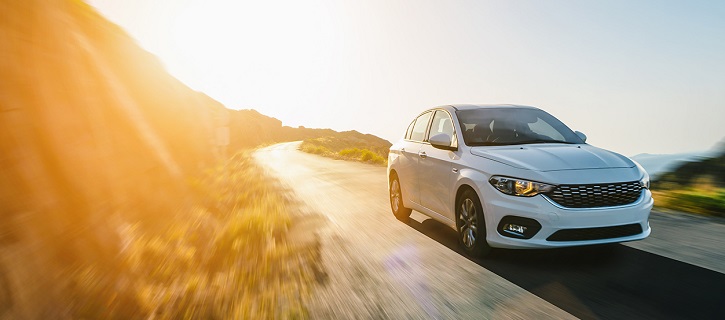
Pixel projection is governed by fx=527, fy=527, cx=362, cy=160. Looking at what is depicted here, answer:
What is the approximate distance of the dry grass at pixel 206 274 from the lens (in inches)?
163

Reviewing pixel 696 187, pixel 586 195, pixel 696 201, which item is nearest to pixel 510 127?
pixel 586 195

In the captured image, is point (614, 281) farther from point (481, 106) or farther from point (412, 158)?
point (412, 158)

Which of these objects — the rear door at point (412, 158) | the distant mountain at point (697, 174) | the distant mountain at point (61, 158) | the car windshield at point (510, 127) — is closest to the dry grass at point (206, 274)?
the distant mountain at point (61, 158)

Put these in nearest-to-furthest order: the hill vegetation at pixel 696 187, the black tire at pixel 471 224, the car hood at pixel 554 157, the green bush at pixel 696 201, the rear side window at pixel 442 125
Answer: the car hood at pixel 554 157, the black tire at pixel 471 224, the rear side window at pixel 442 125, the green bush at pixel 696 201, the hill vegetation at pixel 696 187

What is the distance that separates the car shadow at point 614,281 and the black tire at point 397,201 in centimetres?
227

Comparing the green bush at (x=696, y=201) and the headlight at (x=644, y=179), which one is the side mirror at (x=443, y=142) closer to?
the headlight at (x=644, y=179)

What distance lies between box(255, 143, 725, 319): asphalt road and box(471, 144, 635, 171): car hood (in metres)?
0.98

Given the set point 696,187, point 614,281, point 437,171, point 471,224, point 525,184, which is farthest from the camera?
point 696,187

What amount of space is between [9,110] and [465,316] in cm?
530

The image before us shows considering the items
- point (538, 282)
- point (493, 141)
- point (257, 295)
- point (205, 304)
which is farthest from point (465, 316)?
point (493, 141)

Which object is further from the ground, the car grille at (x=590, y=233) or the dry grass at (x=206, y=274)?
the car grille at (x=590, y=233)

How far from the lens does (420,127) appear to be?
802 centimetres

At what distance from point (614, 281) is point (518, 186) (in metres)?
1.15

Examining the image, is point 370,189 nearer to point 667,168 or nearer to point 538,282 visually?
point 667,168
